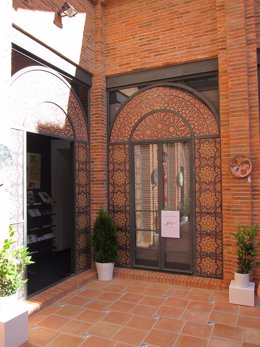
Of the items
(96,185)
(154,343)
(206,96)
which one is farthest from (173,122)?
(154,343)

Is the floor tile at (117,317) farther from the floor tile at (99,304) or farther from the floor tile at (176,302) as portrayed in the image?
the floor tile at (176,302)

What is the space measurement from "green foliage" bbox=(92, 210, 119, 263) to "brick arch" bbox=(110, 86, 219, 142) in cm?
161

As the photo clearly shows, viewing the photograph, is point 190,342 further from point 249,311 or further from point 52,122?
point 52,122

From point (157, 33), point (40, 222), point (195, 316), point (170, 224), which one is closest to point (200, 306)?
point (195, 316)

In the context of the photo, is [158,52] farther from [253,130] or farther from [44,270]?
[44,270]

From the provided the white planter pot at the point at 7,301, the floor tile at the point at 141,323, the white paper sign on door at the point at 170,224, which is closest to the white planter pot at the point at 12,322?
the white planter pot at the point at 7,301

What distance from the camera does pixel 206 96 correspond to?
5055 mm

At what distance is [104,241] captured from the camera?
5.07 metres

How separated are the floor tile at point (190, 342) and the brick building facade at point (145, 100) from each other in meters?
1.62

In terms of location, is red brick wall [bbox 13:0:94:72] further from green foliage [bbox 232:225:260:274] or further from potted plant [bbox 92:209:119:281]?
green foliage [bbox 232:225:260:274]

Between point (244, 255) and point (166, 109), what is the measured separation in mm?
2709

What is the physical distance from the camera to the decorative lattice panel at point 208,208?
4.91 meters

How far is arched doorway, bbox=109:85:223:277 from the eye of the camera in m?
4.98

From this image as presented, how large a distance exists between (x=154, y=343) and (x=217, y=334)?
740 mm
